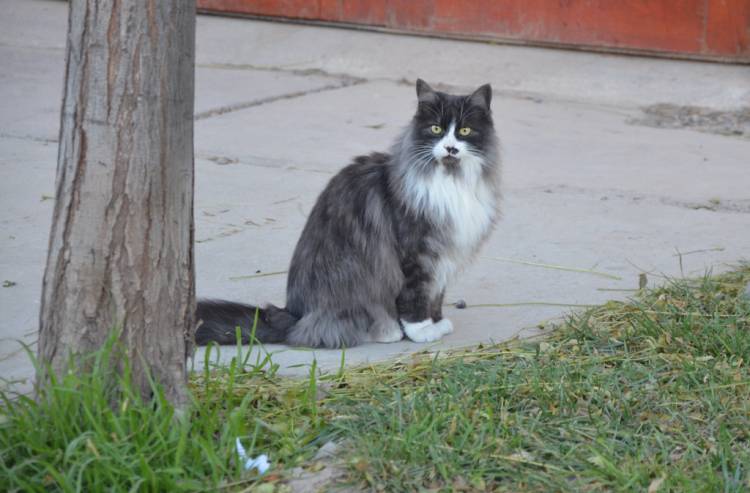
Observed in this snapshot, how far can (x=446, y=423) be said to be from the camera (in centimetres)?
344

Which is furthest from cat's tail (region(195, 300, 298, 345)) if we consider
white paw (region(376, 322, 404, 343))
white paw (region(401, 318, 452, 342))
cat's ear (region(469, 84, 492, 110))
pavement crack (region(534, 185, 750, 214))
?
pavement crack (region(534, 185, 750, 214))

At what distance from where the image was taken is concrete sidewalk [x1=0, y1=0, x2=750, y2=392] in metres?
5.15

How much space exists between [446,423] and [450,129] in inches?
59.7

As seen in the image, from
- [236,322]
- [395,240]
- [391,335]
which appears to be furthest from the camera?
[391,335]

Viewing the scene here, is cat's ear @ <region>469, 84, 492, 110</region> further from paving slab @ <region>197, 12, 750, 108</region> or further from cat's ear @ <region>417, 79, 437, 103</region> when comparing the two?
paving slab @ <region>197, 12, 750, 108</region>

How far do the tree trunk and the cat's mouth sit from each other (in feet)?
4.61

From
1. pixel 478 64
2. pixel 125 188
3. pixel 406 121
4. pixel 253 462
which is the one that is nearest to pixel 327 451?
pixel 253 462

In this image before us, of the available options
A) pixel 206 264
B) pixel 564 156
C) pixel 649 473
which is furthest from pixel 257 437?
pixel 564 156

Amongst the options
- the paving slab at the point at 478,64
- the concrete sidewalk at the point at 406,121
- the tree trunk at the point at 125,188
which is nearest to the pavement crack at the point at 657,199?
the concrete sidewalk at the point at 406,121

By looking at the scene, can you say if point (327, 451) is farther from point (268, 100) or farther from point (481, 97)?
point (268, 100)

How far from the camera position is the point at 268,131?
308 inches

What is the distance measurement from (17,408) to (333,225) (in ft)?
5.09

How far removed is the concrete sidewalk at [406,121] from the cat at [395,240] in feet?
0.45

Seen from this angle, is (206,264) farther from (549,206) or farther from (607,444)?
(607,444)
